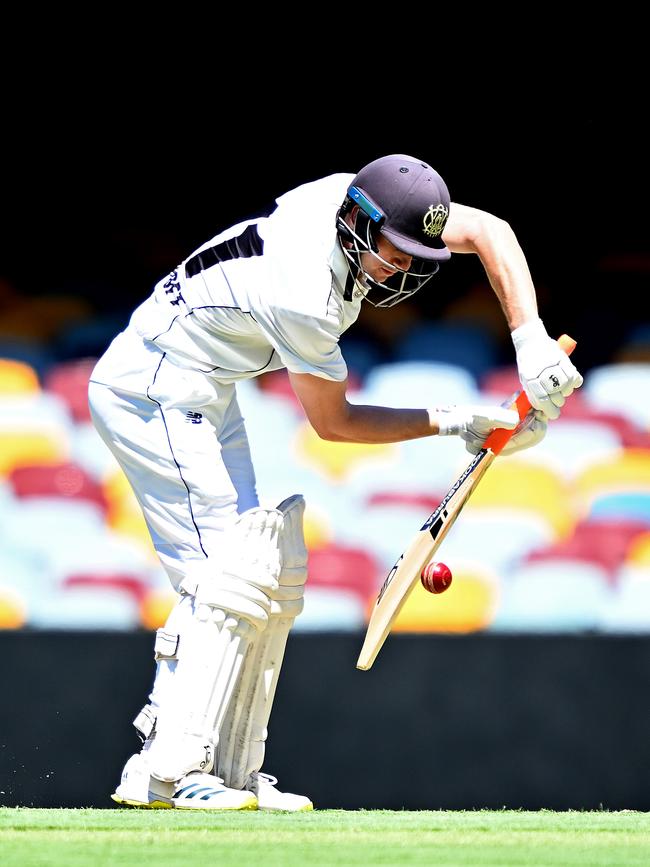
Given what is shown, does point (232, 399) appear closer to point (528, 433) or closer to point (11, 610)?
point (528, 433)

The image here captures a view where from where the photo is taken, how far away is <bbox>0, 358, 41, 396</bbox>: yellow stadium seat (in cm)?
437

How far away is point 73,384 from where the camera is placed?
4473 mm

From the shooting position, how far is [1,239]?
16.2 ft

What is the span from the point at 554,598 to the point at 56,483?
1.41 metres

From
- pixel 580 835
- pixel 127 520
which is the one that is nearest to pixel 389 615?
pixel 580 835

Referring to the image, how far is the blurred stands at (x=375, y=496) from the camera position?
11.2 feet

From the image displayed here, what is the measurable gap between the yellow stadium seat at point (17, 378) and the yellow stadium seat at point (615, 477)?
1.62 m

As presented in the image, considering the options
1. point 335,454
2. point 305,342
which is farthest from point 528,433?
point 335,454

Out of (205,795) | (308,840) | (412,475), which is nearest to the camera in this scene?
(308,840)

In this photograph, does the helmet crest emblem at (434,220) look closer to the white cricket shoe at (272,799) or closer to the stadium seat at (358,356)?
the white cricket shoe at (272,799)

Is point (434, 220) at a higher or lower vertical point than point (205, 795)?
higher

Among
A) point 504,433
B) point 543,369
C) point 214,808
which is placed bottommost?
point 214,808

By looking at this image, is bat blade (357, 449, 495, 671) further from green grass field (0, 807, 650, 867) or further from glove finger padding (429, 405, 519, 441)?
green grass field (0, 807, 650, 867)

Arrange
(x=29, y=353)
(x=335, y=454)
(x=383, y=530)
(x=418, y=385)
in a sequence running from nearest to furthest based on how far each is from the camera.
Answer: (x=383, y=530) < (x=335, y=454) < (x=418, y=385) < (x=29, y=353)
